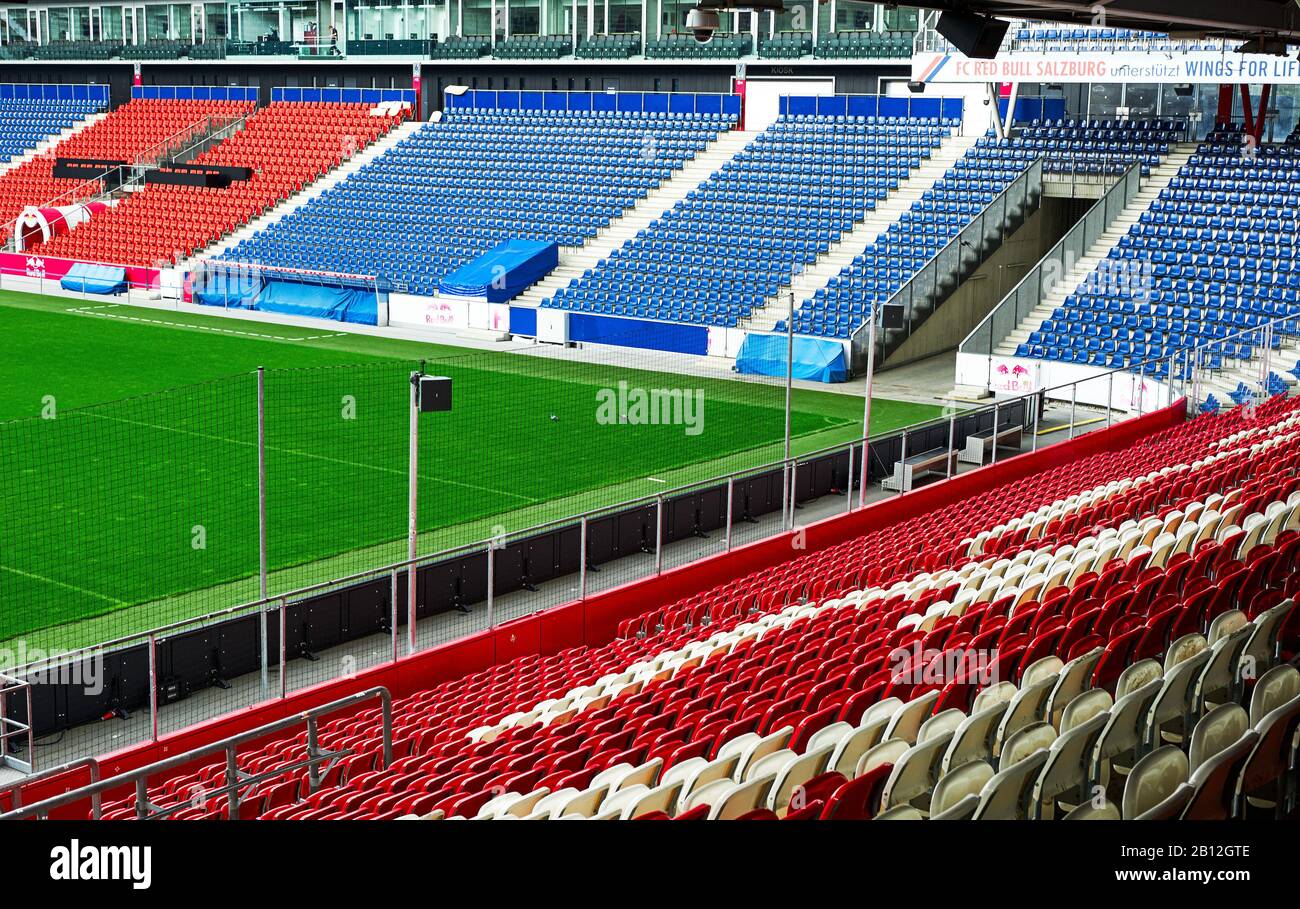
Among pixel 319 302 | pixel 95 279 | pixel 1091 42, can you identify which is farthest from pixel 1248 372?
pixel 95 279

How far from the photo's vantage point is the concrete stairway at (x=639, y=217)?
36.1 meters

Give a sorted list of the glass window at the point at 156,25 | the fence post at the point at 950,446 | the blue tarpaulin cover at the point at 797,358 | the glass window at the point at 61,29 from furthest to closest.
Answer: the glass window at the point at 61,29 → the glass window at the point at 156,25 → the blue tarpaulin cover at the point at 797,358 → the fence post at the point at 950,446

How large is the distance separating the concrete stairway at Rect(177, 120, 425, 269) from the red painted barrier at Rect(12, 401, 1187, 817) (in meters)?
28.5

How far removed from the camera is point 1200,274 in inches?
1116

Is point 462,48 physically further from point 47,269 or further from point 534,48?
point 47,269

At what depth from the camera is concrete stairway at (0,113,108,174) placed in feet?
170

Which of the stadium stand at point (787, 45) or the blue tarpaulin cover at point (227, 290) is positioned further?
the stadium stand at point (787, 45)

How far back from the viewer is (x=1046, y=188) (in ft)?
109

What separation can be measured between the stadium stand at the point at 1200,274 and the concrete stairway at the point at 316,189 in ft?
79.5

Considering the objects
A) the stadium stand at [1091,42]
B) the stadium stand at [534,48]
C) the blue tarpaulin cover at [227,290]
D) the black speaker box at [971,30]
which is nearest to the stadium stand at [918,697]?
the black speaker box at [971,30]

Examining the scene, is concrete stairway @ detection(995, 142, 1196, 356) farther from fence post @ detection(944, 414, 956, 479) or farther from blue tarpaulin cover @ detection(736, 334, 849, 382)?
fence post @ detection(944, 414, 956, 479)

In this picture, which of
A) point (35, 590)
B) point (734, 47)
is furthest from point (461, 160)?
point (35, 590)

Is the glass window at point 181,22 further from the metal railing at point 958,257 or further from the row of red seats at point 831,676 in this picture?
the row of red seats at point 831,676
